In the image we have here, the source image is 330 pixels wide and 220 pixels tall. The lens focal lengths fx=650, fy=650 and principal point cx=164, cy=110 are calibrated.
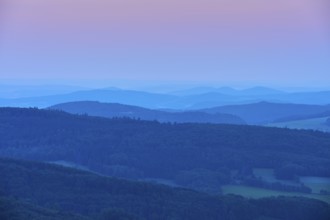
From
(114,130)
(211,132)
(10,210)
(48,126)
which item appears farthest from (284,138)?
(10,210)

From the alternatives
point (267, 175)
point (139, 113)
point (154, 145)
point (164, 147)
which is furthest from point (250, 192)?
point (139, 113)

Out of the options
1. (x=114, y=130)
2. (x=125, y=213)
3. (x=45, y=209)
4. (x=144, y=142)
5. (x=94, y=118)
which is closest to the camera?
(x=45, y=209)

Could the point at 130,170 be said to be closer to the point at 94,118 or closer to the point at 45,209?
the point at 94,118

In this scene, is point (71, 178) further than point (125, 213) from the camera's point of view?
Yes

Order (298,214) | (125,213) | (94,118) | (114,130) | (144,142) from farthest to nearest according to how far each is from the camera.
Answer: (94,118), (114,130), (144,142), (298,214), (125,213)

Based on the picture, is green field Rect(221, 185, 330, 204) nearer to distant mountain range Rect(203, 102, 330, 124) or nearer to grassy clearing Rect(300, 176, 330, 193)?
grassy clearing Rect(300, 176, 330, 193)

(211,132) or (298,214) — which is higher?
(211,132)
